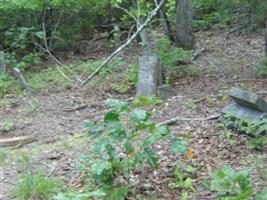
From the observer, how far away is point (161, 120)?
652 centimetres

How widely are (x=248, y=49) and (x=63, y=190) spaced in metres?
7.58

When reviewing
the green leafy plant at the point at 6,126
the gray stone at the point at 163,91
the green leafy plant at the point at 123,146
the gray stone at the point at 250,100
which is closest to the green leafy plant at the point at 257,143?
the gray stone at the point at 250,100

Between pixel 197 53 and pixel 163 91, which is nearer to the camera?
pixel 163 91

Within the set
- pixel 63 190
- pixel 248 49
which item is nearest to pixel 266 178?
pixel 63 190

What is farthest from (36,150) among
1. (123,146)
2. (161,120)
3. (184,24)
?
(184,24)

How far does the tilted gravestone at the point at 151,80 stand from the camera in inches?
303

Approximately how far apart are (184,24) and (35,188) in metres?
7.47

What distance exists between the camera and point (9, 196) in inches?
185

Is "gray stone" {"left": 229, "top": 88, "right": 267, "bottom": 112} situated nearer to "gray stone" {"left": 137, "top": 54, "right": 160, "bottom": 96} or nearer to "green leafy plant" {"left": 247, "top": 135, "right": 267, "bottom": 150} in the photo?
"green leafy plant" {"left": 247, "top": 135, "right": 267, "bottom": 150}

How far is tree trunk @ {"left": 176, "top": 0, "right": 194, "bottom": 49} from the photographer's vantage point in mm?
11156

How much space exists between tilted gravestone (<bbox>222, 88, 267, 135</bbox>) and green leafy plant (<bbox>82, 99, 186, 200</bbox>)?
141cm

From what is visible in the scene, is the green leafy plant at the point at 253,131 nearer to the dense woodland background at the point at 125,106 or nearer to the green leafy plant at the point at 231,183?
the dense woodland background at the point at 125,106

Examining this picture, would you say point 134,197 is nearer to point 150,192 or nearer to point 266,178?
point 150,192

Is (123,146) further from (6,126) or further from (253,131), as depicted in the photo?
(6,126)
